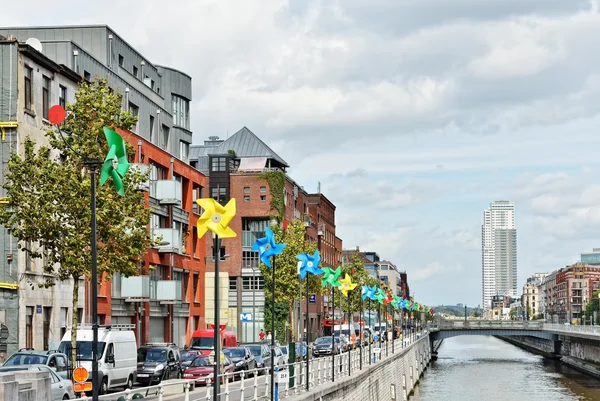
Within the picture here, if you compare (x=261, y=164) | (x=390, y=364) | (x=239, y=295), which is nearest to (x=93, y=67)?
(x=390, y=364)

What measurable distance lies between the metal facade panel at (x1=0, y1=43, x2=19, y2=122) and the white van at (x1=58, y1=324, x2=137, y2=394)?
11.0 metres

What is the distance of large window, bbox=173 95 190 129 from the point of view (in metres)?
79.5

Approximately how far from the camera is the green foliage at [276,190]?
110 m

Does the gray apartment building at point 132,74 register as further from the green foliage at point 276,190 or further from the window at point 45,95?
the green foliage at point 276,190

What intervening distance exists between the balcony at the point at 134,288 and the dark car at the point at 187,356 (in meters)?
6.52

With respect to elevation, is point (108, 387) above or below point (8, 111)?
below

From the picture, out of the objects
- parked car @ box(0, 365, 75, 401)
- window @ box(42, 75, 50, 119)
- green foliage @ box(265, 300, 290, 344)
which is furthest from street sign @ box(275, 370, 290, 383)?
green foliage @ box(265, 300, 290, 344)

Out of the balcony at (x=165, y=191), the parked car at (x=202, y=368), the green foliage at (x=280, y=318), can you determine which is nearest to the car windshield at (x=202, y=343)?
the parked car at (x=202, y=368)

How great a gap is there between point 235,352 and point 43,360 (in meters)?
19.8

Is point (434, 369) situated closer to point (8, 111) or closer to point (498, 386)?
point (498, 386)

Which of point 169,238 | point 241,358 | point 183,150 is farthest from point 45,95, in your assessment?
point 183,150

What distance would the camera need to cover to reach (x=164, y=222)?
230 ft

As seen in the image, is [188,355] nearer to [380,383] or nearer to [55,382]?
[380,383]

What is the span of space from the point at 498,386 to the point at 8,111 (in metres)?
69.5
